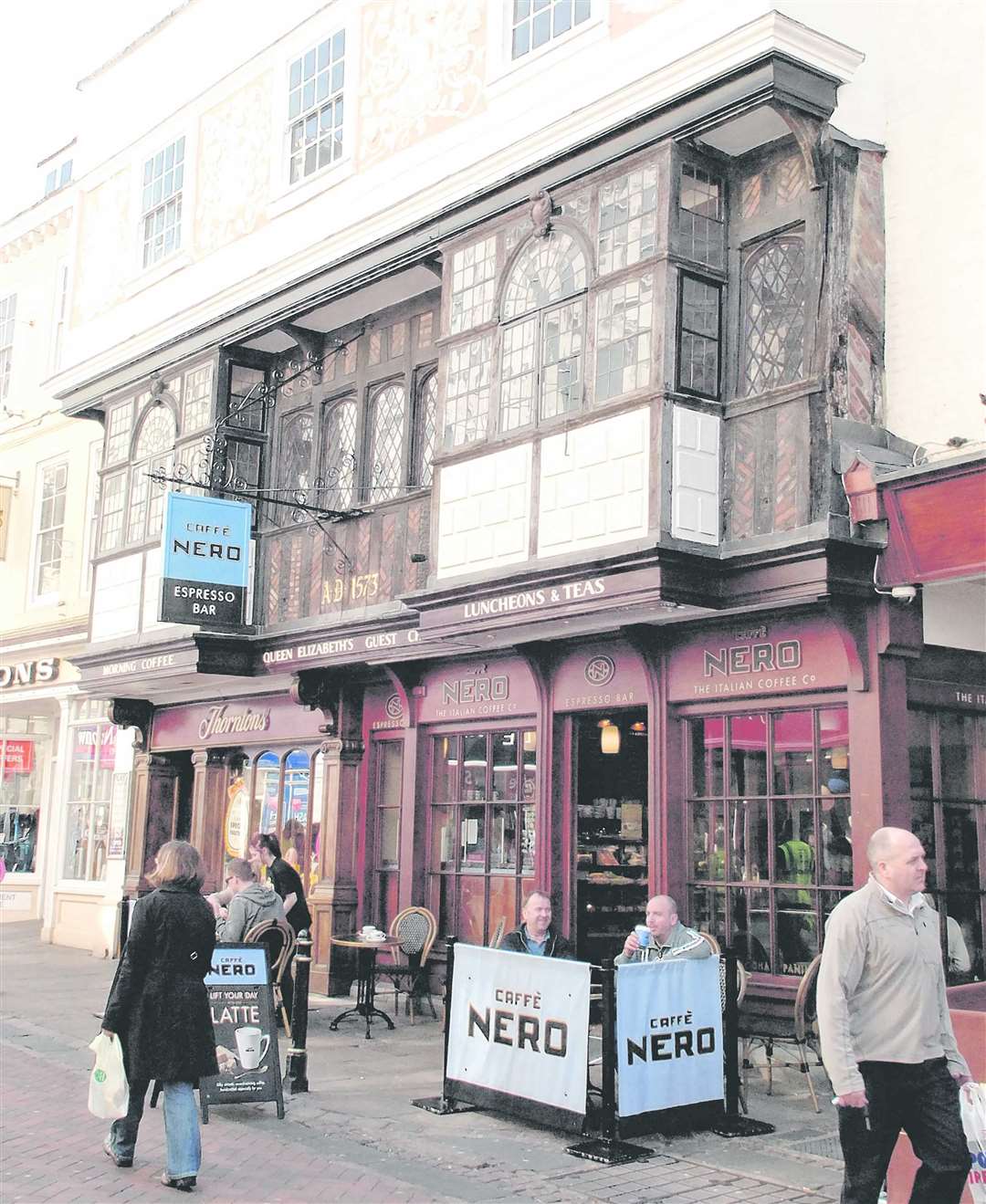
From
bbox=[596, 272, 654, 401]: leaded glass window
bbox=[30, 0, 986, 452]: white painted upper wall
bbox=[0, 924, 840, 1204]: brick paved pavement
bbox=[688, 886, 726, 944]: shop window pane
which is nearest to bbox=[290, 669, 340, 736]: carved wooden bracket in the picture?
bbox=[30, 0, 986, 452]: white painted upper wall

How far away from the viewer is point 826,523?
9172 millimetres

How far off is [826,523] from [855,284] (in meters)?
1.98

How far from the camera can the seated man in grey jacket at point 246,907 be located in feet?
33.0

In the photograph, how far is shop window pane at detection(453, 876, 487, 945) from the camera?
41.7ft

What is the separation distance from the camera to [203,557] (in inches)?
539

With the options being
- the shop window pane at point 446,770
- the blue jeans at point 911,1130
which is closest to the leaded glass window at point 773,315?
the shop window pane at point 446,770

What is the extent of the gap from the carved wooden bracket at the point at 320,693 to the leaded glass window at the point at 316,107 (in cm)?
538

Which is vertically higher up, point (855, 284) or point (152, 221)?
point (152, 221)

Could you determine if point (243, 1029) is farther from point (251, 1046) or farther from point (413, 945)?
point (413, 945)

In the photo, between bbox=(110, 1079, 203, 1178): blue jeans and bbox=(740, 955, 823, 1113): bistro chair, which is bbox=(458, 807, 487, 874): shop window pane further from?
bbox=(110, 1079, 203, 1178): blue jeans

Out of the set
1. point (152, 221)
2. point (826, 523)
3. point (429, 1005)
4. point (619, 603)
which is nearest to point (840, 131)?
point (826, 523)

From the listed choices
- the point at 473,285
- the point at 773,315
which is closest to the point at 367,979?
the point at 473,285

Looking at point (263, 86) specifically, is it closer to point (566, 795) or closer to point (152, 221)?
point (152, 221)

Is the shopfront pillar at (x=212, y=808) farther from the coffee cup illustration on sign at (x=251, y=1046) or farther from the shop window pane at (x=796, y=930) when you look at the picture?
the shop window pane at (x=796, y=930)
